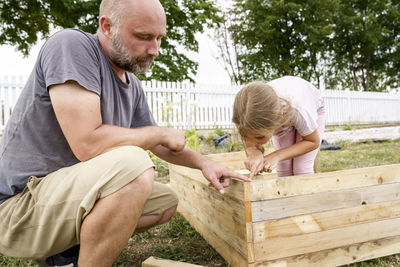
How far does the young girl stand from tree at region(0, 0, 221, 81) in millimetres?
9682

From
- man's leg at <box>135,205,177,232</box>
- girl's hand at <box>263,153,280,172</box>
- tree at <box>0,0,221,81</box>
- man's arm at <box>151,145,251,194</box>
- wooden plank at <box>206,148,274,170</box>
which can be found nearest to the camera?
man's arm at <box>151,145,251,194</box>

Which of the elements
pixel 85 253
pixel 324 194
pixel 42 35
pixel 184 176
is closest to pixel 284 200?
pixel 324 194

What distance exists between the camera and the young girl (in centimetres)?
184

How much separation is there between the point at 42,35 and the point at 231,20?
411 inches

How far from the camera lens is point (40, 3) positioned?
991 cm

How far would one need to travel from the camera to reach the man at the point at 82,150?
1227mm

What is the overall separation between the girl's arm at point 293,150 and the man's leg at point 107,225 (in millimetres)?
993

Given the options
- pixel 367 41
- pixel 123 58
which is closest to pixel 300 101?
pixel 123 58

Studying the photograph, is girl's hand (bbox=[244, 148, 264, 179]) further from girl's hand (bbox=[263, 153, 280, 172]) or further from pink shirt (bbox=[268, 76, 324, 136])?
pink shirt (bbox=[268, 76, 324, 136])

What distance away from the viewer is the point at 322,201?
1.59m

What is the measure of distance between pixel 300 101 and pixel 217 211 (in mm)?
900

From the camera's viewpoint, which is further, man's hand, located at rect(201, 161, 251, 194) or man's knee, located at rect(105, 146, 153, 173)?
man's hand, located at rect(201, 161, 251, 194)

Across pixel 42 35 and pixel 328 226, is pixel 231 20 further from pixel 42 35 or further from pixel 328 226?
pixel 328 226

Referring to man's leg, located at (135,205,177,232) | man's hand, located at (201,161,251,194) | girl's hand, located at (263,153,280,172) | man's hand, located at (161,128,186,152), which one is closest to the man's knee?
man's hand, located at (161,128,186,152)
